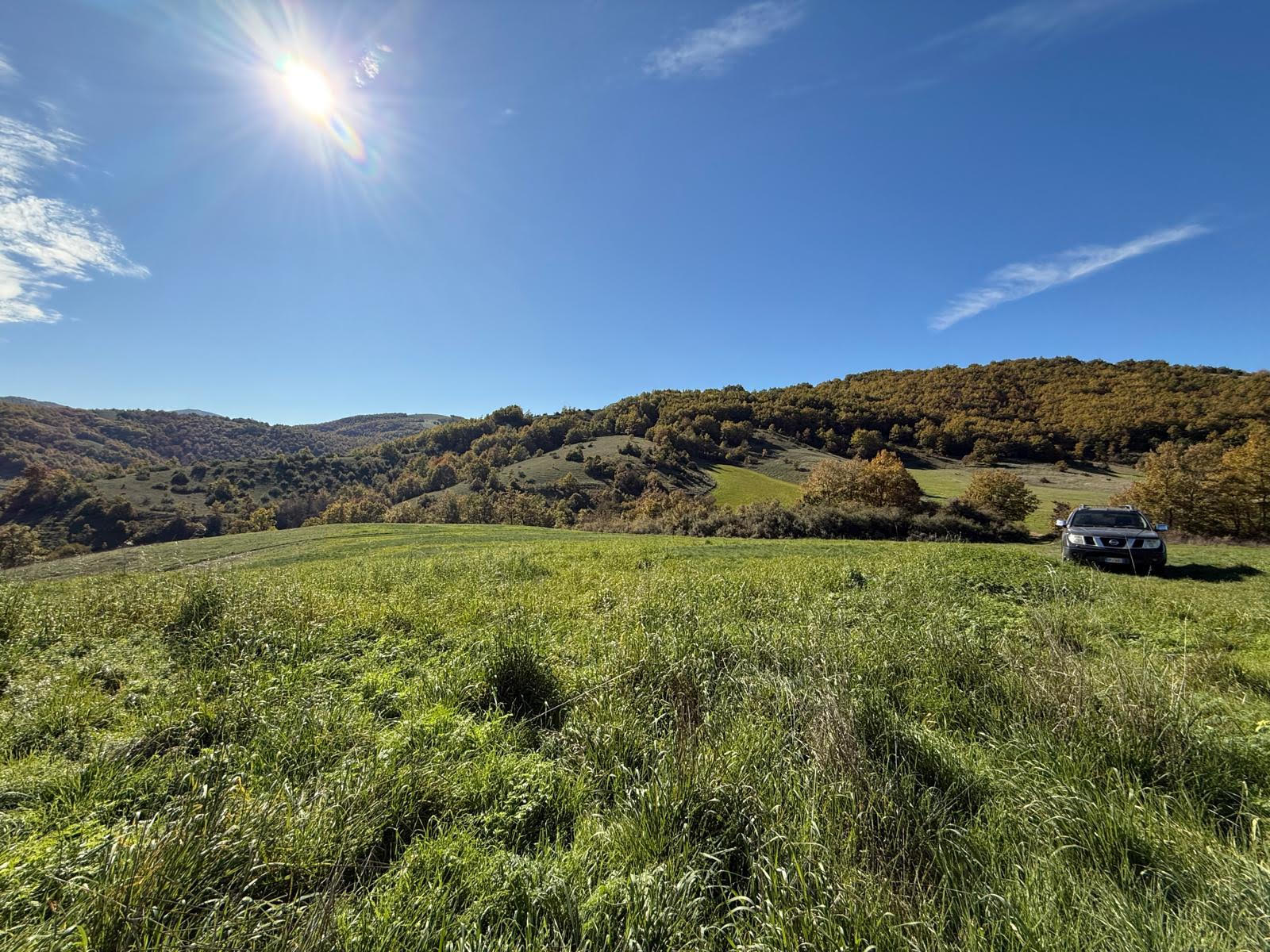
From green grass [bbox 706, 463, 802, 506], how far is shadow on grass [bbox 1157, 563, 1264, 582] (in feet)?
172

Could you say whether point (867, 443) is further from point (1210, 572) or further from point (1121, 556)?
point (1121, 556)

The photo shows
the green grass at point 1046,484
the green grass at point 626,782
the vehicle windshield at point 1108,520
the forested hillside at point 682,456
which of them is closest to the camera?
the green grass at point 626,782

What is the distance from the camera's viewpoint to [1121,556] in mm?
13227

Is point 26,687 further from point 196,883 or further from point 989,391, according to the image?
point 989,391

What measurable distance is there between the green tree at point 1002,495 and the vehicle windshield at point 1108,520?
3462 centimetres

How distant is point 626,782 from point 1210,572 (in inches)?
745

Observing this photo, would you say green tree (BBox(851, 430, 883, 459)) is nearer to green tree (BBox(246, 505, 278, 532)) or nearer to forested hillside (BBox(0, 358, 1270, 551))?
forested hillside (BBox(0, 358, 1270, 551))

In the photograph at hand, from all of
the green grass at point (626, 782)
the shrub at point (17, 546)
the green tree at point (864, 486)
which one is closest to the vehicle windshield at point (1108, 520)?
the green grass at point (626, 782)

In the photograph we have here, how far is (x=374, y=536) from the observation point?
29.1m

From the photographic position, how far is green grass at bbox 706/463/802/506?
238 feet

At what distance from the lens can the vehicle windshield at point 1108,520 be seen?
45.6 feet

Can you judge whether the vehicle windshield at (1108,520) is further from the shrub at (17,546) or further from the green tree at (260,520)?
the green tree at (260,520)

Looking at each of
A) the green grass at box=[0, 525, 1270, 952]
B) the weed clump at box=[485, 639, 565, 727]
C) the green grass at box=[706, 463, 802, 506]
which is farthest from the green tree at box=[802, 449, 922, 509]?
the weed clump at box=[485, 639, 565, 727]

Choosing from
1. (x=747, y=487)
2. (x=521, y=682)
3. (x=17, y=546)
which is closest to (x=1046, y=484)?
(x=747, y=487)
